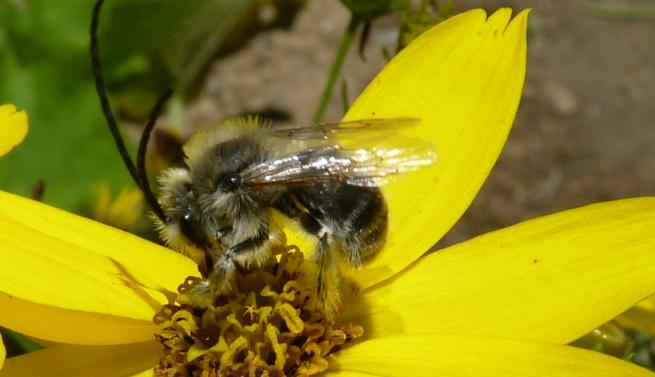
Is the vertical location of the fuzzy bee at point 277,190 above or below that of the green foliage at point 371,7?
below

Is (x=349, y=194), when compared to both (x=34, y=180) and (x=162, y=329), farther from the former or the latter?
(x=34, y=180)

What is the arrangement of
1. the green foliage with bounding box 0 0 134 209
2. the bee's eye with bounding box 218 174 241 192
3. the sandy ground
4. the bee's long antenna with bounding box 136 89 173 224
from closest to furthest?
the bee's long antenna with bounding box 136 89 173 224
the bee's eye with bounding box 218 174 241 192
the green foliage with bounding box 0 0 134 209
the sandy ground

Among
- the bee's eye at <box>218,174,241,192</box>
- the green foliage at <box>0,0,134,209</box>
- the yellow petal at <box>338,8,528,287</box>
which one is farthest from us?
the green foliage at <box>0,0,134,209</box>

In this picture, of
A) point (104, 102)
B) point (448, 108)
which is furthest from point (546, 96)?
point (104, 102)

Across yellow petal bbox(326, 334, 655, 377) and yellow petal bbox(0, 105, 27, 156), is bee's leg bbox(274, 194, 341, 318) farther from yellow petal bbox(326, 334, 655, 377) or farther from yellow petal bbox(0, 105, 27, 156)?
yellow petal bbox(0, 105, 27, 156)

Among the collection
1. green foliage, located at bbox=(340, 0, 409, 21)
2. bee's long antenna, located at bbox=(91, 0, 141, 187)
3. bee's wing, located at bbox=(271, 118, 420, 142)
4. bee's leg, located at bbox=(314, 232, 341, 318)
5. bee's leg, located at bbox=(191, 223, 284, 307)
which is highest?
green foliage, located at bbox=(340, 0, 409, 21)

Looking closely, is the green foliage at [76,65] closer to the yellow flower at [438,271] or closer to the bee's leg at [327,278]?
the yellow flower at [438,271]

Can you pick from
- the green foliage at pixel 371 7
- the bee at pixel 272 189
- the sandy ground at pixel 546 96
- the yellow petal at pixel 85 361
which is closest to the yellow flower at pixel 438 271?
the yellow petal at pixel 85 361

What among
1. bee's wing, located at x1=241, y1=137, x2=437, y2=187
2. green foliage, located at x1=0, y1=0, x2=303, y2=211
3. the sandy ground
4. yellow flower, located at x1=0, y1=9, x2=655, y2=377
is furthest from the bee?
the sandy ground

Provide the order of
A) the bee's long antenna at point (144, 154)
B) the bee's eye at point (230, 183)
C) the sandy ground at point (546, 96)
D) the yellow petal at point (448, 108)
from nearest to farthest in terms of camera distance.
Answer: the bee's long antenna at point (144, 154)
the bee's eye at point (230, 183)
the yellow petal at point (448, 108)
the sandy ground at point (546, 96)
